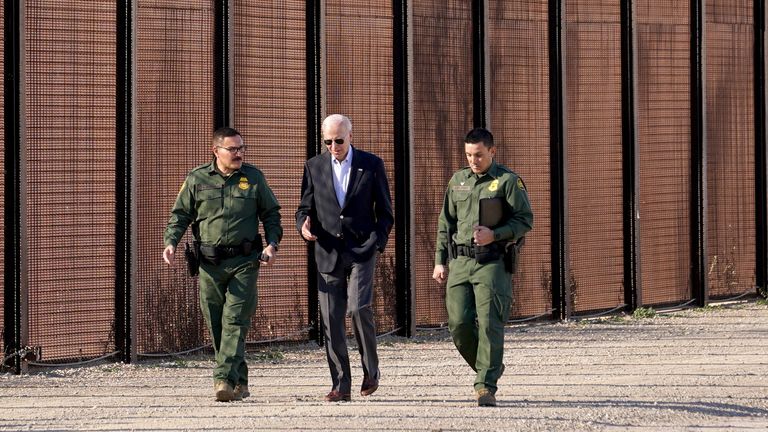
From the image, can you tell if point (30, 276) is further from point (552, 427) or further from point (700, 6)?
point (700, 6)

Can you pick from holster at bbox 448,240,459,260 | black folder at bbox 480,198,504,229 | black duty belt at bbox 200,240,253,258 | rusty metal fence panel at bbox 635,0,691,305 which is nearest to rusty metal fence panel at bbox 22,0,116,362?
black duty belt at bbox 200,240,253,258

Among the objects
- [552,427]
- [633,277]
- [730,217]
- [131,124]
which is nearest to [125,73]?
[131,124]

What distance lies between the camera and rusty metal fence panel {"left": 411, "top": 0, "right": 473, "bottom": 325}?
13.7 metres

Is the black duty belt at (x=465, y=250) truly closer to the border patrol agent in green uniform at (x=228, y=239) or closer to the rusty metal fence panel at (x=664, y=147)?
the border patrol agent in green uniform at (x=228, y=239)

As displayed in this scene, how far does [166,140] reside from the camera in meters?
12.1

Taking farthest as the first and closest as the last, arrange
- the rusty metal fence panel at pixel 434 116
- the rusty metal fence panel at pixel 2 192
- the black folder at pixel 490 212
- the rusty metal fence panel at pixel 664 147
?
1. the rusty metal fence panel at pixel 664 147
2. the rusty metal fence panel at pixel 434 116
3. the rusty metal fence panel at pixel 2 192
4. the black folder at pixel 490 212

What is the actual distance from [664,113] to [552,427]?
749 centimetres

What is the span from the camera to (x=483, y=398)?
9.39 meters

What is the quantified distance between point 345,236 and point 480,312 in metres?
0.99

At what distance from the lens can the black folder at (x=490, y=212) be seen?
31.4ft

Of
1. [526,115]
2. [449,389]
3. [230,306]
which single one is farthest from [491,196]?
[526,115]

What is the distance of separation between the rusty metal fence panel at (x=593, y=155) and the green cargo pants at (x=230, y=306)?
5.52 m

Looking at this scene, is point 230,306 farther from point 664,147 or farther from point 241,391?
Answer: point 664,147

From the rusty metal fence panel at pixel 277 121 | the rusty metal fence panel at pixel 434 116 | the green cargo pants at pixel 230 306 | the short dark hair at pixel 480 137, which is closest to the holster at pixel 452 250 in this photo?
the short dark hair at pixel 480 137
